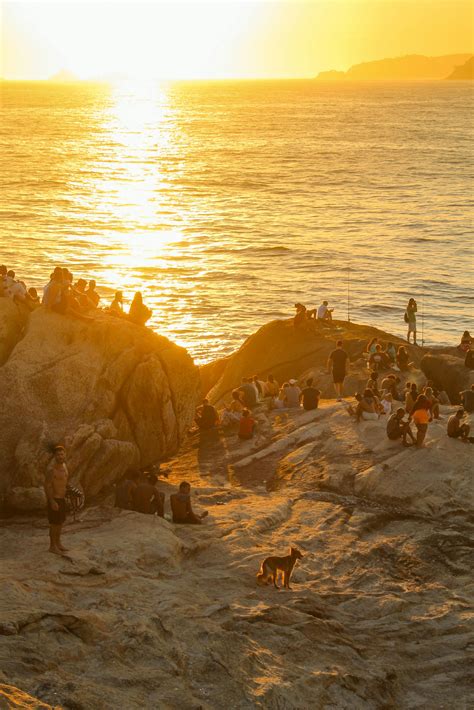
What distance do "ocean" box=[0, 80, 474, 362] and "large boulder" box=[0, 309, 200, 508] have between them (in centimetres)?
1859

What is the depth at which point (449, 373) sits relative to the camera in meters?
28.9

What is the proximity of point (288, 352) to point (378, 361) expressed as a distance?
12.6 ft

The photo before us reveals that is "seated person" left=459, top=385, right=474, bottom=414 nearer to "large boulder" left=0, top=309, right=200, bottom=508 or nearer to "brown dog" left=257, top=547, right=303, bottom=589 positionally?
"large boulder" left=0, top=309, right=200, bottom=508

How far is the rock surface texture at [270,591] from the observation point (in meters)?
11.5

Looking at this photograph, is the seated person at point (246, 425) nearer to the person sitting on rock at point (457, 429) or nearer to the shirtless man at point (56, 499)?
the person sitting on rock at point (457, 429)

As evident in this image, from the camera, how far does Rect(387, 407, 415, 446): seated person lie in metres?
20.8

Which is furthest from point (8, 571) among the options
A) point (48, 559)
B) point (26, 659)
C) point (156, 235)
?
point (156, 235)

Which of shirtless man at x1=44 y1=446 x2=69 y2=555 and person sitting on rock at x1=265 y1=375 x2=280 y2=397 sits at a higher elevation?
shirtless man at x1=44 y1=446 x2=69 y2=555

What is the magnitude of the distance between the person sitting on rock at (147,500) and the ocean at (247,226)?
914 inches

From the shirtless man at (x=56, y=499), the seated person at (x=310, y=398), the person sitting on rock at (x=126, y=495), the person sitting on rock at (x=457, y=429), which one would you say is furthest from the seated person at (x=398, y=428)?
the shirtless man at (x=56, y=499)

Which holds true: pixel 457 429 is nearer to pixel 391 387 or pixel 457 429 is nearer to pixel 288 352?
pixel 391 387

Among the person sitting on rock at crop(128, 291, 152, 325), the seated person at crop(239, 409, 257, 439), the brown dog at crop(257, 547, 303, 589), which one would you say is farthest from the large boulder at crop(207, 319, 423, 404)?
the brown dog at crop(257, 547, 303, 589)

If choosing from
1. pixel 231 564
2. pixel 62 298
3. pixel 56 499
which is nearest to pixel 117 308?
pixel 62 298

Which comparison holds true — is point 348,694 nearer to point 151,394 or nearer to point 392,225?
point 151,394
